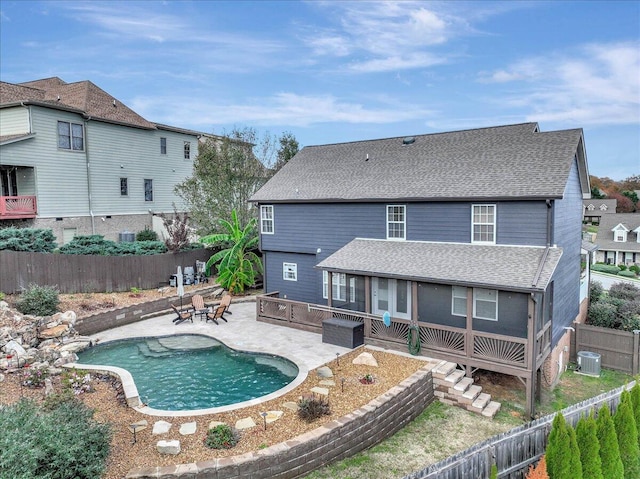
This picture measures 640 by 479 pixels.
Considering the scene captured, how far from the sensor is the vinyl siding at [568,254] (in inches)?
527

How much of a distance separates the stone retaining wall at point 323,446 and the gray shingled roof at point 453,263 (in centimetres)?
340

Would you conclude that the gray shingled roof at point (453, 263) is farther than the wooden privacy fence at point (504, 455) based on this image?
Yes

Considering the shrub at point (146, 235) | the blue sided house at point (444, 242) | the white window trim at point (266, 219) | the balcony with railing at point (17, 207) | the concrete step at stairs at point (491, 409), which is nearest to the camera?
the concrete step at stairs at point (491, 409)

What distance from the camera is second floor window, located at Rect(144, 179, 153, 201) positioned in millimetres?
29344

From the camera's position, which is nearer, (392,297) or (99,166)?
(392,297)

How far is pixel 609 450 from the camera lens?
743 cm

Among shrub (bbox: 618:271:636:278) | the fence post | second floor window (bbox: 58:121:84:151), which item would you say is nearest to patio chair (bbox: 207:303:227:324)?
second floor window (bbox: 58:121:84:151)

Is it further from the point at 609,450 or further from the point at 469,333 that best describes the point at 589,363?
the point at 609,450

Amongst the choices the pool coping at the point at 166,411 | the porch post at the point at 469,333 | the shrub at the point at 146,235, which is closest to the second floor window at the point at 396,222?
the porch post at the point at 469,333

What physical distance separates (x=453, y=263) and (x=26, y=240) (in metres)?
18.1

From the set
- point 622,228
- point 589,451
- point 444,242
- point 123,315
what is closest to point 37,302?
point 123,315

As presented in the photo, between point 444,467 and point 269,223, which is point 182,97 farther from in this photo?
point 444,467

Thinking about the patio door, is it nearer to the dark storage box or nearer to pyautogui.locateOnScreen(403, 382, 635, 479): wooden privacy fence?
the dark storage box

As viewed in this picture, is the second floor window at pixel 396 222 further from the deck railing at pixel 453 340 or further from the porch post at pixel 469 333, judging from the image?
the porch post at pixel 469 333
